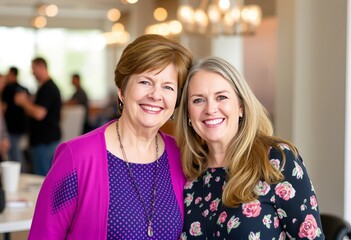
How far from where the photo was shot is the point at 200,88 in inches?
77.7

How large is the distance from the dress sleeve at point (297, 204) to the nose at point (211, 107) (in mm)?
283

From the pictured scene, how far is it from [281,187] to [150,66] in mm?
561

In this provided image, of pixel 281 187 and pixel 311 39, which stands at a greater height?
pixel 311 39

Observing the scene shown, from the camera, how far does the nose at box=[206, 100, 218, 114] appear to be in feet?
6.38

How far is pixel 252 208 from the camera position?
6.14 ft

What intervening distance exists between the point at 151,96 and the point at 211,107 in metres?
0.20

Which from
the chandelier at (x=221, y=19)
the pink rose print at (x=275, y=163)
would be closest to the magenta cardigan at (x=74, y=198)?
the pink rose print at (x=275, y=163)

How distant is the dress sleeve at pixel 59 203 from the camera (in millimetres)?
1820

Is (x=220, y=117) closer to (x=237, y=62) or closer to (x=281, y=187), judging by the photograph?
(x=281, y=187)

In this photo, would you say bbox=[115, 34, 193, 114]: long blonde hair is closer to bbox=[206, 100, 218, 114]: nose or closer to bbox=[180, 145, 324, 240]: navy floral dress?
bbox=[206, 100, 218, 114]: nose

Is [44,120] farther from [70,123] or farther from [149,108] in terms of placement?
[149,108]

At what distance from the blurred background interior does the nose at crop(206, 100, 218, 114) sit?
1.91 meters

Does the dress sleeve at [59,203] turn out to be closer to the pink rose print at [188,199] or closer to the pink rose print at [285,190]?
the pink rose print at [188,199]

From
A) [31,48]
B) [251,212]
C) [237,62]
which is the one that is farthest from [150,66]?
[31,48]
